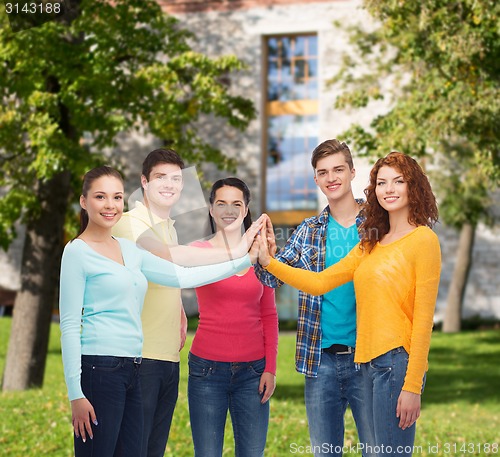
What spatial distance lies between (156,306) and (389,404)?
1340 millimetres

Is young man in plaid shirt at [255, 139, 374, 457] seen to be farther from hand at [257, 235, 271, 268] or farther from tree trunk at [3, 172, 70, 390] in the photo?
tree trunk at [3, 172, 70, 390]

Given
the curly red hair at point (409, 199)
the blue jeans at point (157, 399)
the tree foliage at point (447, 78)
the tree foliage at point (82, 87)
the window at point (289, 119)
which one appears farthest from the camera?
the window at point (289, 119)

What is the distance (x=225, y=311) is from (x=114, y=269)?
0.90 metres

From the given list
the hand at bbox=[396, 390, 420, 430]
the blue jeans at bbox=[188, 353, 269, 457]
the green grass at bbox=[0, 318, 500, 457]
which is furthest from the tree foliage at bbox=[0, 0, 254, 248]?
the hand at bbox=[396, 390, 420, 430]

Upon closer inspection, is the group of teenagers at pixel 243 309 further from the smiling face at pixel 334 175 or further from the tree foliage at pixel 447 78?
the tree foliage at pixel 447 78

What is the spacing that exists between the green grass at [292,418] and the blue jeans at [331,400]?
4492mm

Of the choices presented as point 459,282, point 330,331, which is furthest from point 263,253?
point 459,282

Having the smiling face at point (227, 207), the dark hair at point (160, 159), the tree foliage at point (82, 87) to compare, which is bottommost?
the smiling face at point (227, 207)

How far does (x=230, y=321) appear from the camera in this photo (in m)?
4.51

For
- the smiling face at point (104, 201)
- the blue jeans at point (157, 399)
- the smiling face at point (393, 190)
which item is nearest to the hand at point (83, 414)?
the blue jeans at point (157, 399)

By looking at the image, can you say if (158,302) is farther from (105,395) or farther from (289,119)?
(289,119)

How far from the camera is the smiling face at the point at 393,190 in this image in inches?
158

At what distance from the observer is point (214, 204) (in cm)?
447

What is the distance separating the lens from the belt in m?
4.31
